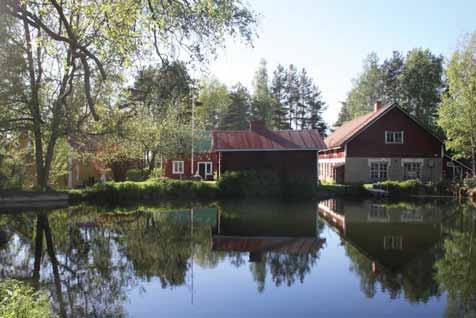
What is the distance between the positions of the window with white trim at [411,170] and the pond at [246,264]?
16.9m

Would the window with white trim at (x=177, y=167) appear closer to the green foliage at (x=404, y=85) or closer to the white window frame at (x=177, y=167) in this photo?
the white window frame at (x=177, y=167)

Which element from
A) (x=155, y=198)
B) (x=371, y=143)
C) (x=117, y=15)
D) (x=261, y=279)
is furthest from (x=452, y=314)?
(x=371, y=143)

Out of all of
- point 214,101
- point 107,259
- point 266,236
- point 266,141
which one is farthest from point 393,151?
point 214,101

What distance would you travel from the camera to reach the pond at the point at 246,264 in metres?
7.57

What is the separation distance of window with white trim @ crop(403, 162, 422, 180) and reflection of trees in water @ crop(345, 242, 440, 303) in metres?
25.0

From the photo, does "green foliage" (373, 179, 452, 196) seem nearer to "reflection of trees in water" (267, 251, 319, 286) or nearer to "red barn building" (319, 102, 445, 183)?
"red barn building" (319, 102, 445, 183)

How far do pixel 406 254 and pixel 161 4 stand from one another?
8.35 m

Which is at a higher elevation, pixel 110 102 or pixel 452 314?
pixel 110 102

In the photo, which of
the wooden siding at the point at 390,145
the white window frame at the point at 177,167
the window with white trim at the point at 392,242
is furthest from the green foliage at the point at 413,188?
the white window frame at the point at 177,167

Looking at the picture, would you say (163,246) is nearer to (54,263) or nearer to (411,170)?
(54,263)

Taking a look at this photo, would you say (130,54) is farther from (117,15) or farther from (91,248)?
(91,248)

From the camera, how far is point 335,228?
15.8m

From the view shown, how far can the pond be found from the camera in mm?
7570

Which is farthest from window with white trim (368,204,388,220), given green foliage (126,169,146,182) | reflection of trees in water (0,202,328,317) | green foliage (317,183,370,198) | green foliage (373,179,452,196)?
green foliage (126,169,146,182)
